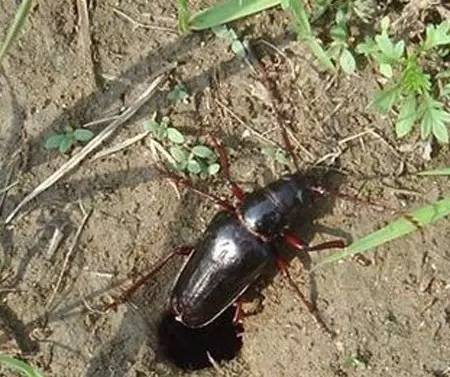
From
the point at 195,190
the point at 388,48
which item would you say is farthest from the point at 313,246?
the point at 388,48

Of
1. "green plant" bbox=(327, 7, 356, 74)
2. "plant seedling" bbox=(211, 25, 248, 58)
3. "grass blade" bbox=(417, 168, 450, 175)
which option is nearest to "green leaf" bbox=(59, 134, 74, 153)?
"plant seedling" bbox=(211, 25, 248, 58)

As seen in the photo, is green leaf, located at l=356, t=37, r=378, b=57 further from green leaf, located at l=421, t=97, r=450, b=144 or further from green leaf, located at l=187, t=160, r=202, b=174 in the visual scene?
green leaf, located at l=187, t=160, r=202, b=174

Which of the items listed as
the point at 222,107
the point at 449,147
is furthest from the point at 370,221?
the point at 222,107

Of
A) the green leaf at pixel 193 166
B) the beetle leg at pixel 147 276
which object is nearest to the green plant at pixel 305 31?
the green leaf at pixel 193 166

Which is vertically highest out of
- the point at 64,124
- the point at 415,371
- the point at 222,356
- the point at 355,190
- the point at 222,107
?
the point at 64,124

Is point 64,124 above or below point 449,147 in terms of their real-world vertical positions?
above

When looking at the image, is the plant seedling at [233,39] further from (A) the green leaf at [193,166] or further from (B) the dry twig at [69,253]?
(B) the dry twig at [69,253]

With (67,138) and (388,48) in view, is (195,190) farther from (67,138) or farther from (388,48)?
(388,48)

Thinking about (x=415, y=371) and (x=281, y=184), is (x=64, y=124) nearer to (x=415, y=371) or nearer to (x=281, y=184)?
Result: (x=281, y=184)
